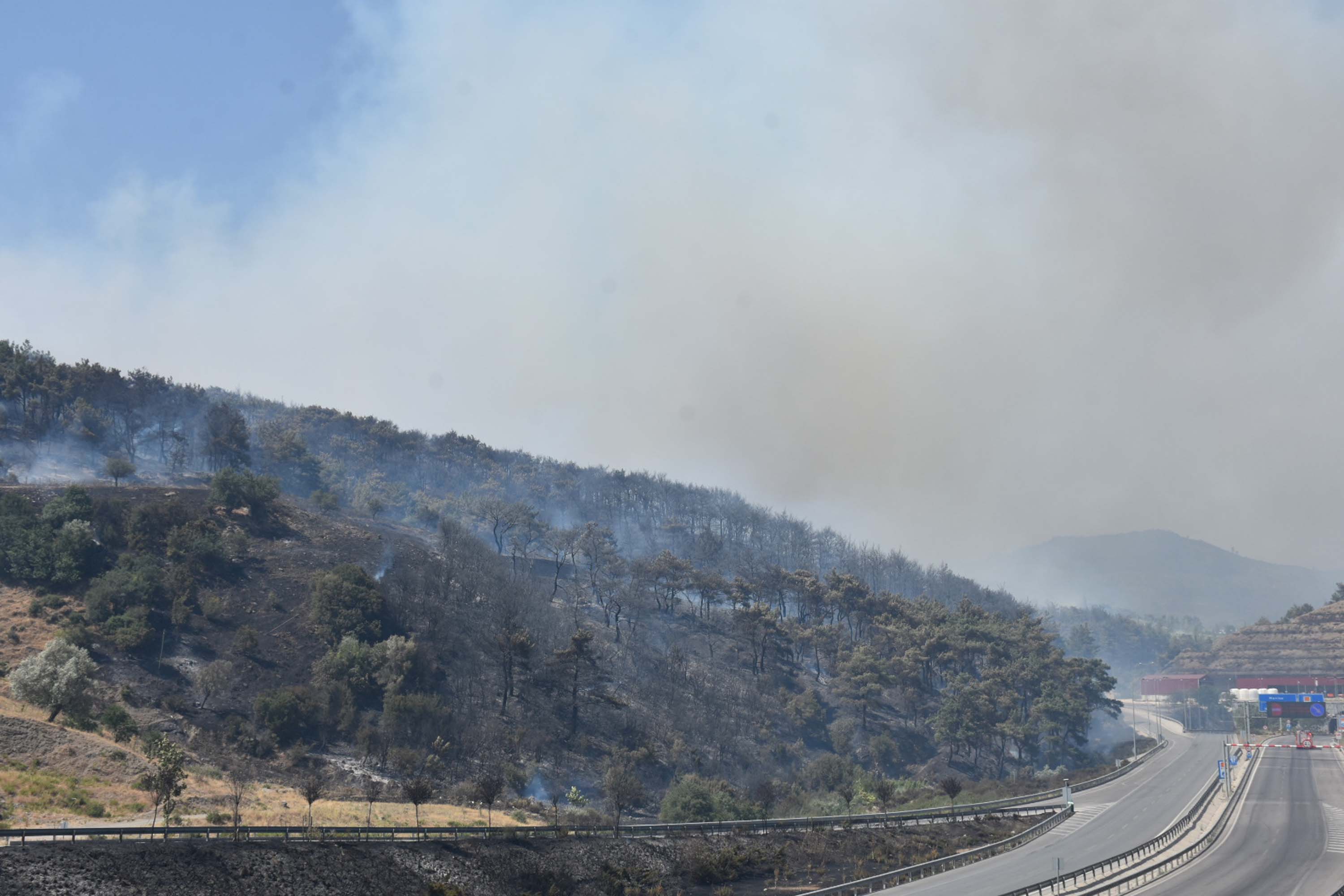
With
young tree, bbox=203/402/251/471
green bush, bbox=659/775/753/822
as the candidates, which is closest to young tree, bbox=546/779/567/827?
green bush, bbox=659/775/753/822

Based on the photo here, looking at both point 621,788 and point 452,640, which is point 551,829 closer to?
point 621,788

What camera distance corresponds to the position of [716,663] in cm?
13925

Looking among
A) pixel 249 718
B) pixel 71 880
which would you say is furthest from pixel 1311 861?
pixel 249 718

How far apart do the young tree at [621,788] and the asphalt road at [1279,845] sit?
1377 inches

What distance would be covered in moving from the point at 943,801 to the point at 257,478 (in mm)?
89527

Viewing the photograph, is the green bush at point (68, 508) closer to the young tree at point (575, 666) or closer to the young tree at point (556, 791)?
the young tree at point (575, 666)

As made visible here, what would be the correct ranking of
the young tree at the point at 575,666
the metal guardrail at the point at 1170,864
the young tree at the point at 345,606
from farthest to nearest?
the young tree at the point at 575,666 → the young tree at the point at 345,606 → the metal guardrail at the point at 1170,864

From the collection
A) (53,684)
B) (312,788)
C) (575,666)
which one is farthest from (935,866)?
(575,666)

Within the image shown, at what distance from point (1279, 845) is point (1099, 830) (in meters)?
11.9

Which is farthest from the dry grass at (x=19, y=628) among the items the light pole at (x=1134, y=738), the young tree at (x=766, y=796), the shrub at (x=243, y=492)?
the light pole at (x=1134, y=738)

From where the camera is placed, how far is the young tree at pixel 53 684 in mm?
66875

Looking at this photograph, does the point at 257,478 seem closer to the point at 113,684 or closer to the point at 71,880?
the point at 113,684

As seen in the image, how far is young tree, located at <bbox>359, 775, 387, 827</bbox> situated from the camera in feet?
190

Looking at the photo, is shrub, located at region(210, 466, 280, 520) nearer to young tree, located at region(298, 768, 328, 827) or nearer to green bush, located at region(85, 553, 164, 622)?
green bush, located at region(85, 553, 164, 622)
